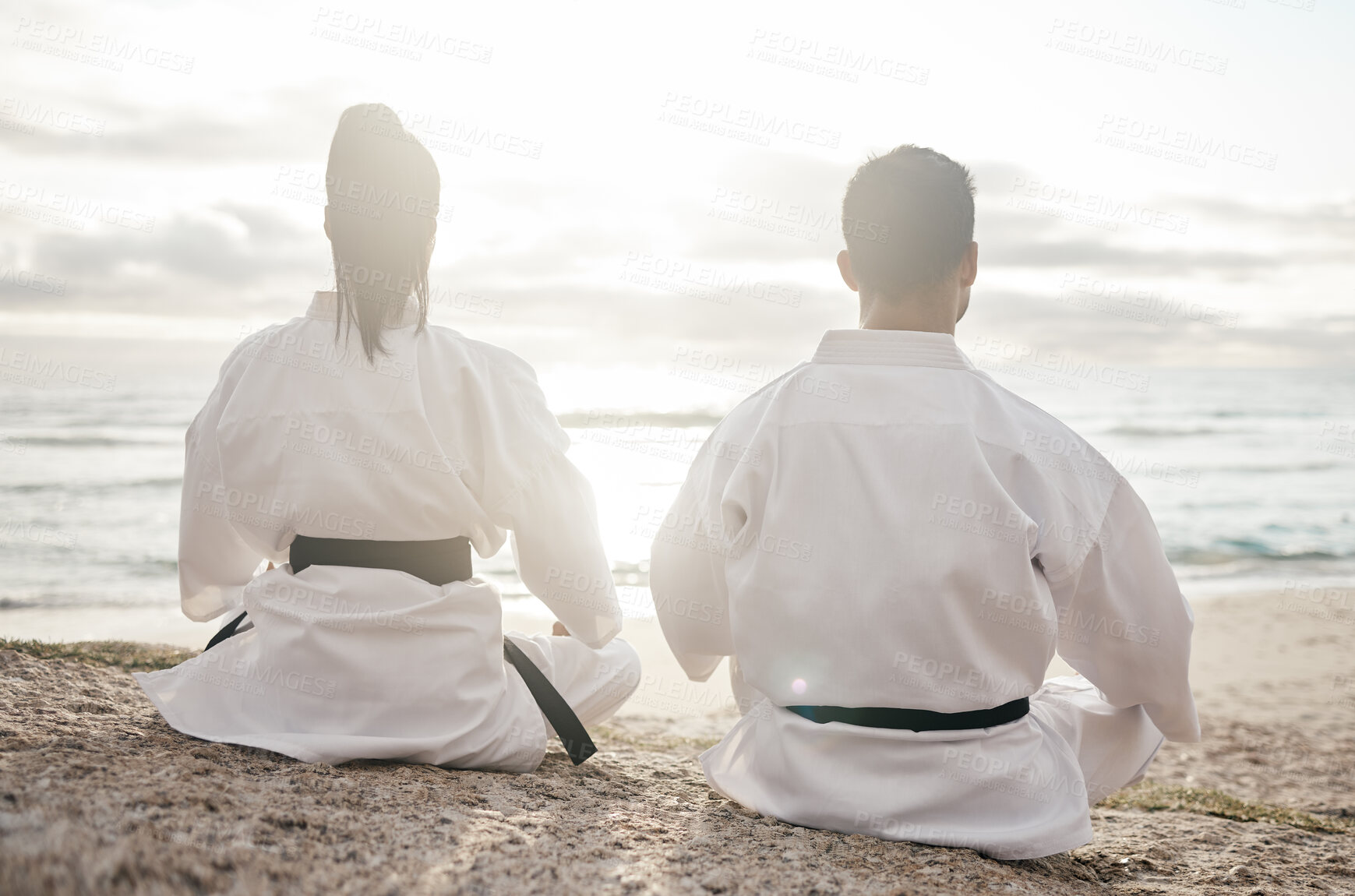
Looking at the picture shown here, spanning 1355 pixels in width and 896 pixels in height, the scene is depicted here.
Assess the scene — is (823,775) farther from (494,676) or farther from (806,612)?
(494,676)

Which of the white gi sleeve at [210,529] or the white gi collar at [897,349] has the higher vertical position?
the white gi collar at [897,349]

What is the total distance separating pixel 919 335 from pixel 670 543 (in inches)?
33.4

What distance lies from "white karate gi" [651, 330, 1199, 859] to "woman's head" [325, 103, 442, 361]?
3.47 feet

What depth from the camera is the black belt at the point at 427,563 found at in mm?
2564

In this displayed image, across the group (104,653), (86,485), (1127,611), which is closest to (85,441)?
(86,485)

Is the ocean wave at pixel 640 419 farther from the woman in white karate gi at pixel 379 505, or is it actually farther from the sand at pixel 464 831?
the woman in white karate gi at pixel 379 505

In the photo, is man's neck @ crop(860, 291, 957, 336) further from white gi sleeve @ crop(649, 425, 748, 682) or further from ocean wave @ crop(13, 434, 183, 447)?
ocean wave @ crop(13, 434, 183, 447)

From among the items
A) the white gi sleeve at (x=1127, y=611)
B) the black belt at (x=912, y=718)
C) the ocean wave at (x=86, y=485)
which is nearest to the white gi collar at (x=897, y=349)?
the white gi sleeve at (x=1127, y=611)

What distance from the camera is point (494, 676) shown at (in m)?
2.65

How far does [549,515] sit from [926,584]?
3.67 ft

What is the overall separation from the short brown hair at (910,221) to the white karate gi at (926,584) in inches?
6.9

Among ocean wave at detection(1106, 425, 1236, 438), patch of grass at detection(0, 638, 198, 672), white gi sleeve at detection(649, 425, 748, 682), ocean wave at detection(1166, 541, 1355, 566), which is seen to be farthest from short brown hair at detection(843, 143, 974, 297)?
ocean wave at detection(1106, 425, 1236, 438)

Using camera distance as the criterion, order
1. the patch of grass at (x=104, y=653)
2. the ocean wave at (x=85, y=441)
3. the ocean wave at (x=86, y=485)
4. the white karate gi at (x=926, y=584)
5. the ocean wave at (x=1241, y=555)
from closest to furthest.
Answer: the white karate gi at (x=926, y=584) < the patch of grass at (x=104, y=653) < the ocean wave at (x=1241, y=555) < the ocean wave at (x=86, y=485) < the ocean wave at (x=85, y=441)

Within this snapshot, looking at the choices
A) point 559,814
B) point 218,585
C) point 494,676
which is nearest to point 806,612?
point 559,814
